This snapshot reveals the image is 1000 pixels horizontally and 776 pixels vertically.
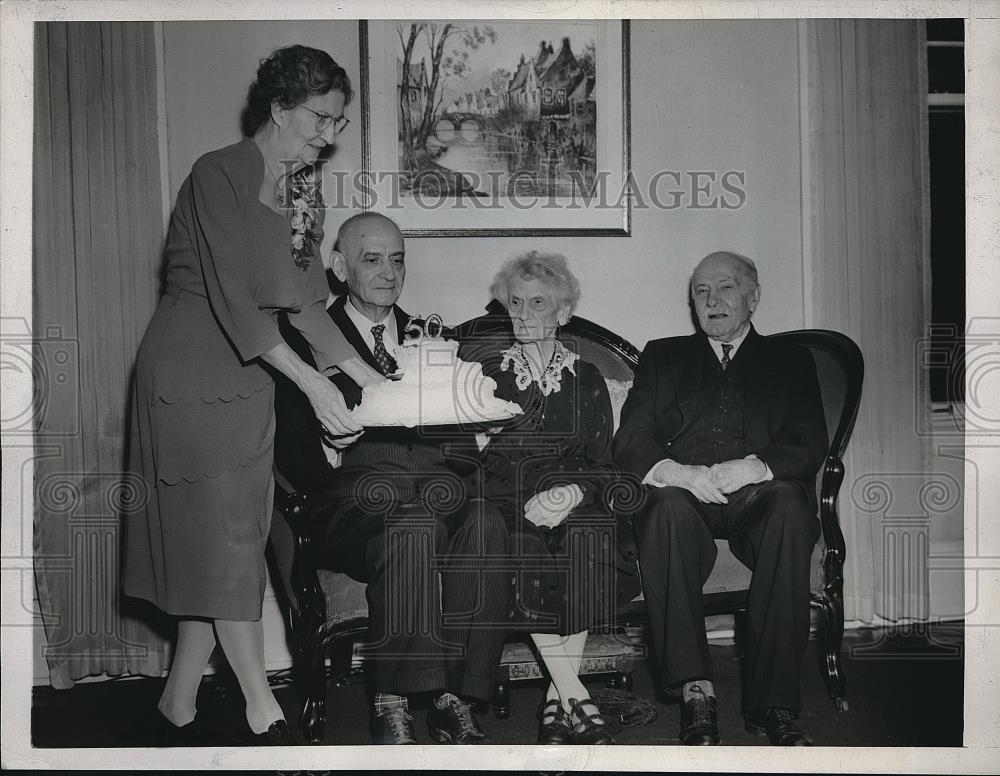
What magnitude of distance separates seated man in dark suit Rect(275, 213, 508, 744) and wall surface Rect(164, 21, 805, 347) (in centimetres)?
57

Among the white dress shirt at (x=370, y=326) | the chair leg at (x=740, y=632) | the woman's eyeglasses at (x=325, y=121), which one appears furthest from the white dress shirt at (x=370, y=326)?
the chair leg at (x=740, y=632)

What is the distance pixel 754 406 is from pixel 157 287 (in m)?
2.16

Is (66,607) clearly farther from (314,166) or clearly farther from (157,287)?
(314,166)

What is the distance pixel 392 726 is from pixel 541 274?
160 cm

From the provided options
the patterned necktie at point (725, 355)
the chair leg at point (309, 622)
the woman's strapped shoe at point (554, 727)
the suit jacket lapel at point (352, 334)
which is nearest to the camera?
the chair leg at point (309, 622)

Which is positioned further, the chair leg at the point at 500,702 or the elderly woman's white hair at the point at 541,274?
the elderly woman's white hair at the point at 541,274

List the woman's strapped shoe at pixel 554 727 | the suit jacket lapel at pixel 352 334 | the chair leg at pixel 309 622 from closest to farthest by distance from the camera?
the chair leg at pixel 309 622, the woman's strapped shoe at pixel 554 727, the suit jacket lapel at pixel 352 334

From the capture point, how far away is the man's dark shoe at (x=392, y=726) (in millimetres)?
2953

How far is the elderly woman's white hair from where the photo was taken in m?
3.25

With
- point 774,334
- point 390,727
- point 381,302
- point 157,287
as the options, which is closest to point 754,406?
point 774,334

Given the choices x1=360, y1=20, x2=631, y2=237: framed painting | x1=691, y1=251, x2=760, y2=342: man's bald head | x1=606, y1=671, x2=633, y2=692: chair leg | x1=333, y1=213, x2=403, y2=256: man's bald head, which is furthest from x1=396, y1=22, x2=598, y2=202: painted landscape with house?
x1=606, y1=671, x2=633, y2=692: chair leg

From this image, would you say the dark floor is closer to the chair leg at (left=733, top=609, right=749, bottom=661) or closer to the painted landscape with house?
the chair leg at (left=733, top=609, right=749, bottom=661)

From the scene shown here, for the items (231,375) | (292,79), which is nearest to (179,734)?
(231,375)

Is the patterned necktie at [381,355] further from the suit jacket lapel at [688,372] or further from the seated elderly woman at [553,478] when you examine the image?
the suit jacket lapel at [688,372]
